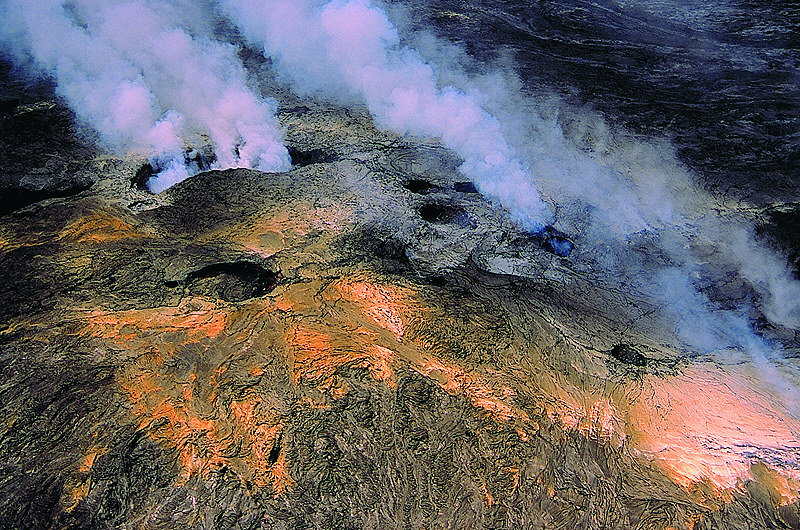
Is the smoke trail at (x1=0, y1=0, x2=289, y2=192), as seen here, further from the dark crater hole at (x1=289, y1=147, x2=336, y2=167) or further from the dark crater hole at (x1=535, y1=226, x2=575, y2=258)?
the dark crater hole at (x1=535, y1=226, x2=575, y2=258)

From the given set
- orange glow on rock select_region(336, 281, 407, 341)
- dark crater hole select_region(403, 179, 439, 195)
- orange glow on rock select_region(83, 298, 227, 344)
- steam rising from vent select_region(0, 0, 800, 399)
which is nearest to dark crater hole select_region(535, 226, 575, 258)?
steam rising from vent select_region(0, 0, 800, 399)

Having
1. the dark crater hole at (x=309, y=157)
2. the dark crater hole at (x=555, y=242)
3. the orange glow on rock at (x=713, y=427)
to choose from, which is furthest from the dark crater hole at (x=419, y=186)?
the orange glow on rock at (x=713, y=427)

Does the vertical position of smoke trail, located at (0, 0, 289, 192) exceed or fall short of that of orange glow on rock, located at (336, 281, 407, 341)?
it exceeds it

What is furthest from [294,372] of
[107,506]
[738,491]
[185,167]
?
[185,167]

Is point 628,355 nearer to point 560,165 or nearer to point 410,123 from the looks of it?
point 560,165

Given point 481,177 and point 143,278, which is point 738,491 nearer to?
point 481,177

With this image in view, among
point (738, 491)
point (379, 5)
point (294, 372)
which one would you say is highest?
point (379, 5)

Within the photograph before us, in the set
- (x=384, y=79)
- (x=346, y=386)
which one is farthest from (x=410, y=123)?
(x=346, y=386)
